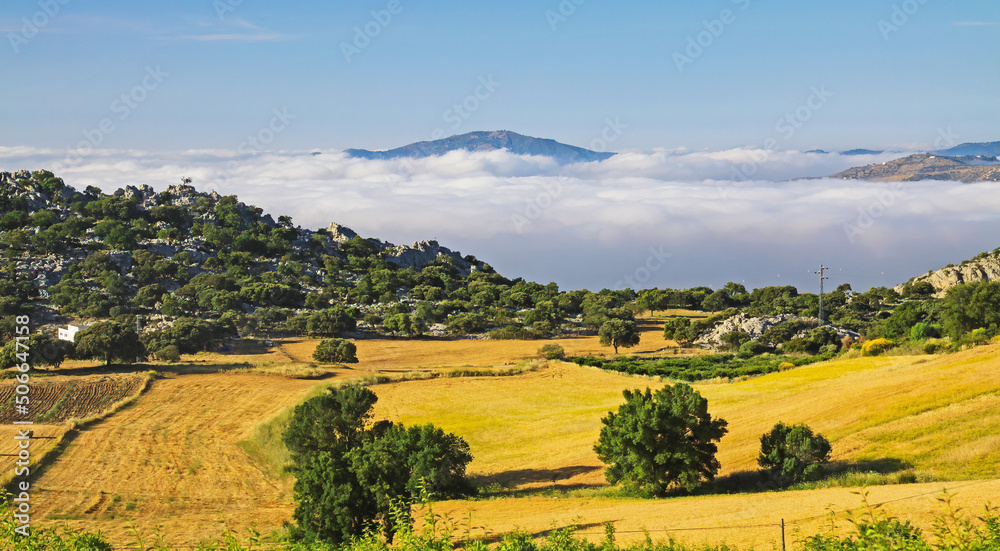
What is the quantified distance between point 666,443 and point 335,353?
58.8 meters

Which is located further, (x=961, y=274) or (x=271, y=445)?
(x=961, y=274)

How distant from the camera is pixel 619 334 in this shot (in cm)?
8875

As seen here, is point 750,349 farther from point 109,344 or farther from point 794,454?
point 109,344

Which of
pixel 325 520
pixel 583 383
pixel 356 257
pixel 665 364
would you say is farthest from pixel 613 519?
pixel 356 257

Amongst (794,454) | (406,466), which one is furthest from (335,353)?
(794,454)

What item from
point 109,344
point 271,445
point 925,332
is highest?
point 925,332

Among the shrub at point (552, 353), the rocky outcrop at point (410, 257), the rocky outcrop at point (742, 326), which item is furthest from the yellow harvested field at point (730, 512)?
the rocky outcrop at point (410, 257)

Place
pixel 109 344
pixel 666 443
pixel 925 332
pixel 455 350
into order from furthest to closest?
pixel 455 350
pixel 925 332
pixel 109 344
pixel 666 443

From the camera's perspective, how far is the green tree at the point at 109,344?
67.1 m

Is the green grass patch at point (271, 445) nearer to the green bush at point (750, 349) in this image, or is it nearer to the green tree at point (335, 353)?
the green tree at point (335, 353)

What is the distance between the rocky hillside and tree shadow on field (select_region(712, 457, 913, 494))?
111781 millimetres

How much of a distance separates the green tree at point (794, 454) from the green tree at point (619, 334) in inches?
2239

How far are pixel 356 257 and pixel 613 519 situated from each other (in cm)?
16230

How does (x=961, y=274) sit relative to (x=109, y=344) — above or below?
above
